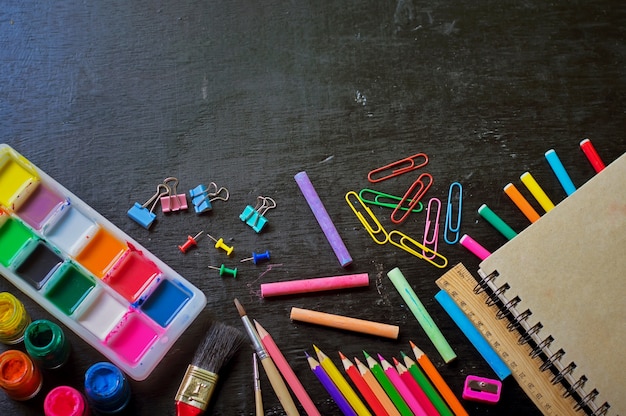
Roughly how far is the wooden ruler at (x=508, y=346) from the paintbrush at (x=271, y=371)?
434 millimetres

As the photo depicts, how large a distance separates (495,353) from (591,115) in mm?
672

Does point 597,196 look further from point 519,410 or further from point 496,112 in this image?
point 519,410

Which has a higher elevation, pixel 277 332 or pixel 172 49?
pixel 172 49

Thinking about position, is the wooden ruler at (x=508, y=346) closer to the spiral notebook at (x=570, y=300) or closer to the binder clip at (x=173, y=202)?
the spiral notebook at (x=570, y=300)

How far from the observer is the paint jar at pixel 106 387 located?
1422mm

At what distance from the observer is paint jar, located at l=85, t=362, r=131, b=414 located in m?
1.42

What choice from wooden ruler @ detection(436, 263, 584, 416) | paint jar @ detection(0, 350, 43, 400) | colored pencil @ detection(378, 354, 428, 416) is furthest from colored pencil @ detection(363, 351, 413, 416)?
paint jar @ detection(0, 350, 43, 400)

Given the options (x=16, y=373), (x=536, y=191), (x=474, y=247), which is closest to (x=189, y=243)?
(x=16, y=373)

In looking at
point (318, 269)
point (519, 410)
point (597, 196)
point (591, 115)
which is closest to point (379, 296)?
point (318, 269)

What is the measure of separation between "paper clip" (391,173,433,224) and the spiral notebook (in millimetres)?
226

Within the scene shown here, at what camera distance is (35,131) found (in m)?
1.65

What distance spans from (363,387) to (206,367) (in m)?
0.36

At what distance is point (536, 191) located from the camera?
5.41 feet

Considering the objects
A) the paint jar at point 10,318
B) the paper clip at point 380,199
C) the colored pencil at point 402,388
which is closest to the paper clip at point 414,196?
the paper clip at point 380,199
